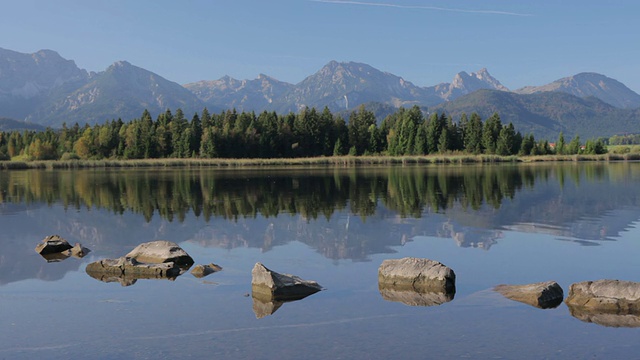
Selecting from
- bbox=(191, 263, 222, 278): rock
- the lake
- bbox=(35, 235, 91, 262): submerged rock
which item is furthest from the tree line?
bbox=(191, 263, 222, 278): rock

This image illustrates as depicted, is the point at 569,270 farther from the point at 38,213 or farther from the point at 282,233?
the point at 38,213

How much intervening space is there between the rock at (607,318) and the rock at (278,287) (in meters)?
Answer: 7.21

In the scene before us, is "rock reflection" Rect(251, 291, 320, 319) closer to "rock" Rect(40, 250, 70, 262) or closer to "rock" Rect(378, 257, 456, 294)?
"rock" Rect(378, 257, 456, 294)

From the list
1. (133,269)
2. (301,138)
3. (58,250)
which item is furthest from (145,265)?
(301,138)

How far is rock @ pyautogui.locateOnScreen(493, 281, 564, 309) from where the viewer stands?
15.7 metres

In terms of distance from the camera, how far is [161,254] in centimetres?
2209

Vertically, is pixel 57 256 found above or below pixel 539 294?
below

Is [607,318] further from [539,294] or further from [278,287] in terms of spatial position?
[278,287]

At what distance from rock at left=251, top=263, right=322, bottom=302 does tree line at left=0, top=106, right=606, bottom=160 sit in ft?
423

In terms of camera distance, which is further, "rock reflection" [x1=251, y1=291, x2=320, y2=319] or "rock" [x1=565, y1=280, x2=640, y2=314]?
"rock reflection" [x1=251, y1=291, x2=320, y2=319]

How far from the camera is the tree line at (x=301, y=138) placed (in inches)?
5694

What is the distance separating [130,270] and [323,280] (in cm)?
689

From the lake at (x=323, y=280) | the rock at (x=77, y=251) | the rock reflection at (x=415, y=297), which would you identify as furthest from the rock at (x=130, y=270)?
the rock reflection at (x=415, y=297)

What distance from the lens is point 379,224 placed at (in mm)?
31125
